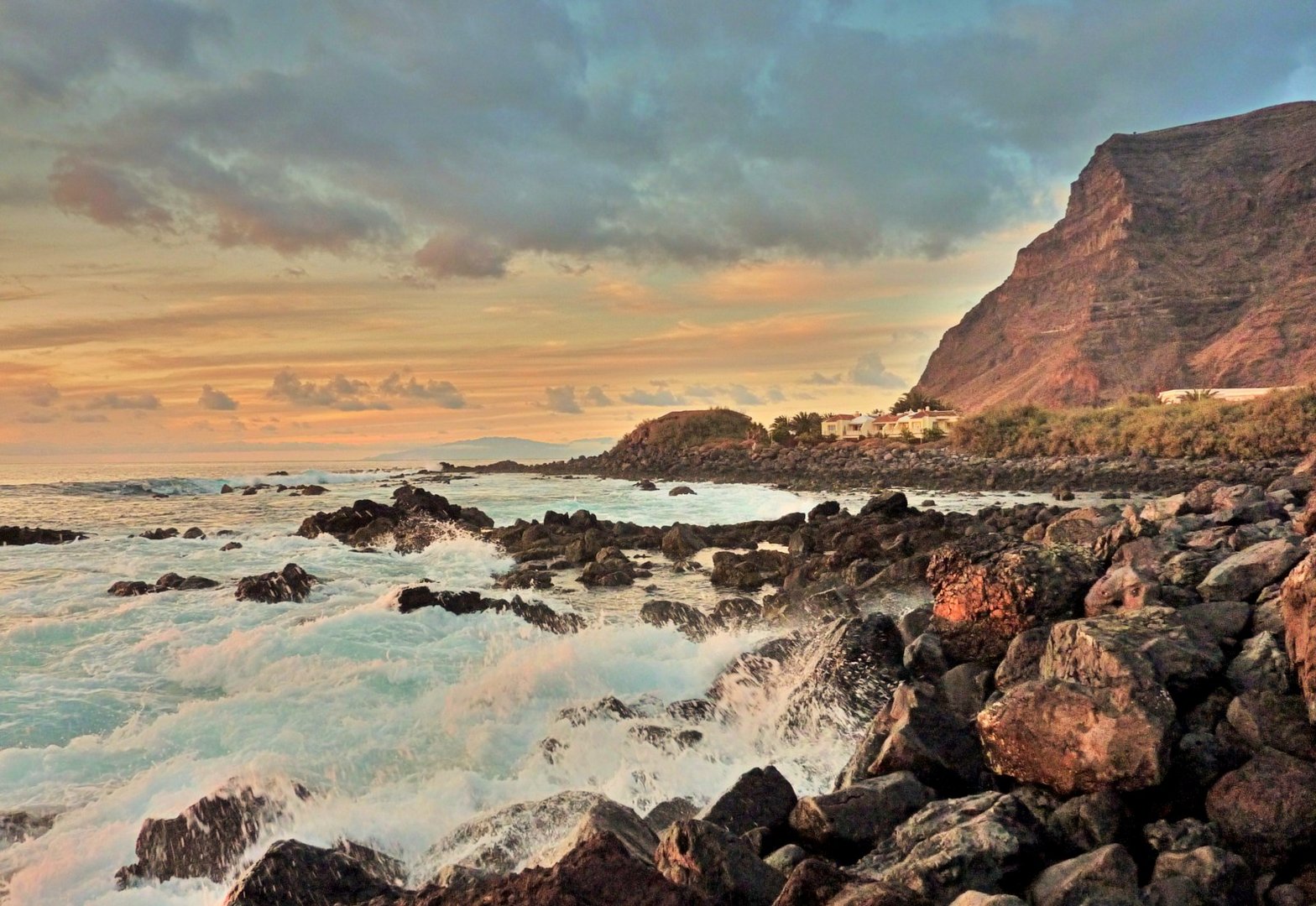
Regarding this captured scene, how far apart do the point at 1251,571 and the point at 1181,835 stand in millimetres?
3415

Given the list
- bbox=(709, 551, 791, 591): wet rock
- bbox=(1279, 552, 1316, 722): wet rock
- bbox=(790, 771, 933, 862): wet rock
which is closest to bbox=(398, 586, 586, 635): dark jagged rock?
A: bbox=(709, 551, 791, 591): wet rock

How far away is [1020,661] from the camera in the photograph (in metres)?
6.21

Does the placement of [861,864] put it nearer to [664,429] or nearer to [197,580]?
[197,580]

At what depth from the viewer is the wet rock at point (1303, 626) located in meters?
4.70

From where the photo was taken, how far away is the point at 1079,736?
4.53m

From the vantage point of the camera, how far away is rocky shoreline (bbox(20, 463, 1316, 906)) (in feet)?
12.0

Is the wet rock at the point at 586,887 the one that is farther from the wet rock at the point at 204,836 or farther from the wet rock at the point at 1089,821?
the wet rock at the point at 204,836

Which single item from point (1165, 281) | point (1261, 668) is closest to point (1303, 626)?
point (1261, 668)

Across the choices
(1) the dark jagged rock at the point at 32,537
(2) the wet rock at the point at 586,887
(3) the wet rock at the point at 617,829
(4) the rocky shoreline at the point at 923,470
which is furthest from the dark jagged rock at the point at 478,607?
(4) the rocky shoreline at the point at 923,470

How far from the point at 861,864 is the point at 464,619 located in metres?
8.94

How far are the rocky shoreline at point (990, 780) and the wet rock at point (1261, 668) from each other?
0.04 feet

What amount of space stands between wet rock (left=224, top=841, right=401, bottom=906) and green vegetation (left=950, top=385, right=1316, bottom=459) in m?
49.1

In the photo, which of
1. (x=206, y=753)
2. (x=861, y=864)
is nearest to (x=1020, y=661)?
(x=861, y=864)

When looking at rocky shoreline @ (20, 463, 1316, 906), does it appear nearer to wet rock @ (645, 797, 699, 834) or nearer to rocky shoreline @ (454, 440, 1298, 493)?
wet rock @ (645, 797, 699, 834)
